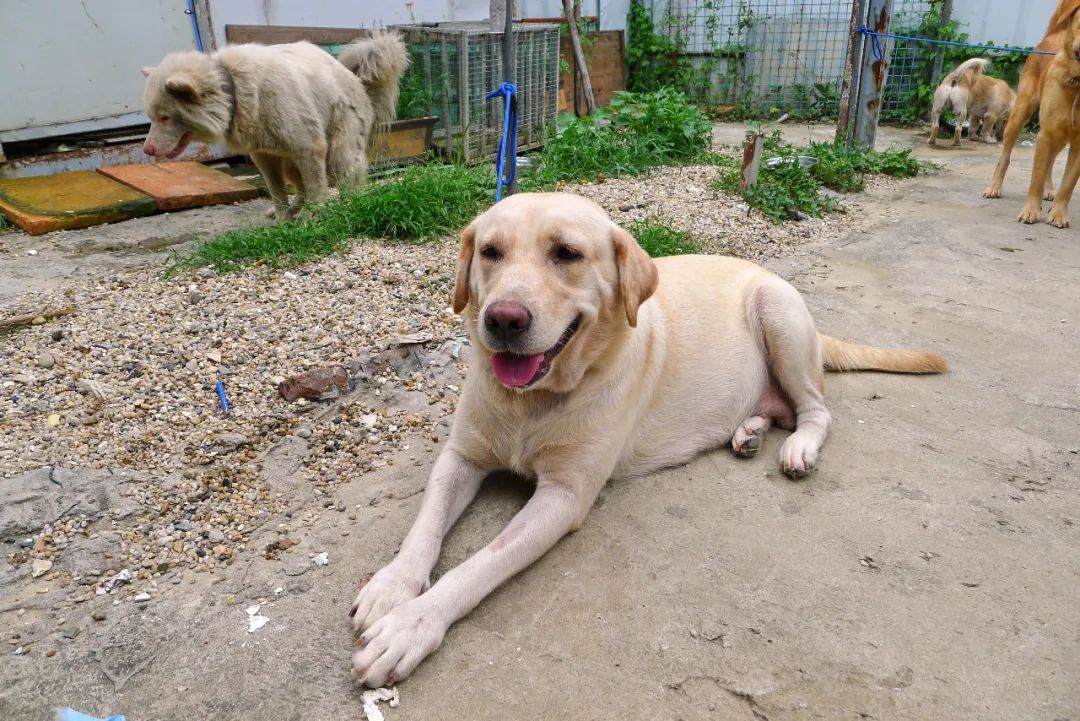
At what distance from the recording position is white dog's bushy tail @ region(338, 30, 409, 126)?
6316 mm

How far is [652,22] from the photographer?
12.6 metres

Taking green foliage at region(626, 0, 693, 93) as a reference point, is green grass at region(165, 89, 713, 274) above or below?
below

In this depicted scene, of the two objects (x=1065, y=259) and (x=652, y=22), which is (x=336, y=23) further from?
(x=1065, y=259)

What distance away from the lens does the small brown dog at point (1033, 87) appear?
20.7ft

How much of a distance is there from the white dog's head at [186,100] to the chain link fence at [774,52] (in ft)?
30.4

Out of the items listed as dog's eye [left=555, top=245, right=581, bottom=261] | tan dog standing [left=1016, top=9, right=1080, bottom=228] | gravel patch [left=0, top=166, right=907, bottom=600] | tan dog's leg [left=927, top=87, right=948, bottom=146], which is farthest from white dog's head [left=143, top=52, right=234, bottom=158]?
tan dog's leg [left=927, top=87, right=948, bottom=146]

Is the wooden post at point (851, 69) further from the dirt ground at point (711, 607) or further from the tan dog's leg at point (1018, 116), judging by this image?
the dirt ground at point (711, 607)

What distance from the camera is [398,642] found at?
6.20 feet

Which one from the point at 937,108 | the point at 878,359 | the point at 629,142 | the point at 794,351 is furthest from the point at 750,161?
the point at 937,108

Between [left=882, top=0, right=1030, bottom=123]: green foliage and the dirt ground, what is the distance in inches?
388

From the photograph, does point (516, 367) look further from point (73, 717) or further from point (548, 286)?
point (73, 717)

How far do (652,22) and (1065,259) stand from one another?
9.11 m

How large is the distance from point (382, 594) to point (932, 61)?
41.1 feet

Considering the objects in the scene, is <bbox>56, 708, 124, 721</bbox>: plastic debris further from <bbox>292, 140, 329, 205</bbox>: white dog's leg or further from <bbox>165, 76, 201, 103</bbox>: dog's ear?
<bbox>292, 140, 329, 205</bbox>: white dog's leg
